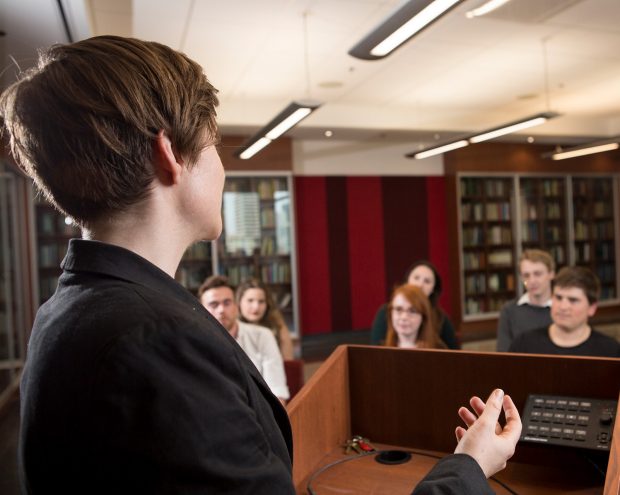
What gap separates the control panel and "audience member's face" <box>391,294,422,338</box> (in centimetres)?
207

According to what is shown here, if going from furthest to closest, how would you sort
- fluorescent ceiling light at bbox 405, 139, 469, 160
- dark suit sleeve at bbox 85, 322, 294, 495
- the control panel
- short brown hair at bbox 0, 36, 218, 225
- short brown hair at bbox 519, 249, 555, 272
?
fluorescent ceiling light at bbox 405, 139, 469, 160 → short brown hair at bbox 519, 249, 555, 272 → the control panel → short brown hair at bbox 0, 36, 218, 225 → dark suit sleeve at bbox 85, 322, 294, 495

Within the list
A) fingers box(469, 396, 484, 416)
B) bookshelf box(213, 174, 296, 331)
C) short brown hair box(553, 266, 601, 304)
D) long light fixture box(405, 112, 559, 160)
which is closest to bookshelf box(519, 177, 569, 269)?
long light fixture box(405, 112, 559, 160)

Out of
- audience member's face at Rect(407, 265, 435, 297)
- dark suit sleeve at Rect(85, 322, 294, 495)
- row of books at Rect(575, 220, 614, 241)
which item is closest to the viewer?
dark suit sleeve at Rect(85, 322, 294, 495)

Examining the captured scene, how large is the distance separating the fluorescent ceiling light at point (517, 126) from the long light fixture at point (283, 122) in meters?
2.11

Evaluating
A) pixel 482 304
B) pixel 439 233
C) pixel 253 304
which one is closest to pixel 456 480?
pixel 253 304

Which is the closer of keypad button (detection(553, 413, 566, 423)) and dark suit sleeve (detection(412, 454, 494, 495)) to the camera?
dark suit sleeve (detection(412, 454, 494, 495))

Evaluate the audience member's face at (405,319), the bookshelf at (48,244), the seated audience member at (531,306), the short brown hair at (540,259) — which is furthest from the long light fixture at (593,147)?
the bookshelf at (48,244)

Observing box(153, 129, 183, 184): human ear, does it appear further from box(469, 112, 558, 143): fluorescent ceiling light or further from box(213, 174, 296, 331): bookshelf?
box(213, 174, 296, 331): bookshelf

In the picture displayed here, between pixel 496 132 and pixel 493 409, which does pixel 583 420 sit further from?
pixel 496 132

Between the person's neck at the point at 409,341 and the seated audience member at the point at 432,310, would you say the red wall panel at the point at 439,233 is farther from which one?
the person's neck at the point at 409,341

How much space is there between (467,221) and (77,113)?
789 cm

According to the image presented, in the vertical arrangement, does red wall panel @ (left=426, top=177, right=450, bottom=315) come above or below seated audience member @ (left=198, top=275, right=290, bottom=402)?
above

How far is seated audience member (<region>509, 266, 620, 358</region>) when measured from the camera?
266 centimetres

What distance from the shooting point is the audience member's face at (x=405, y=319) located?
320 cm
